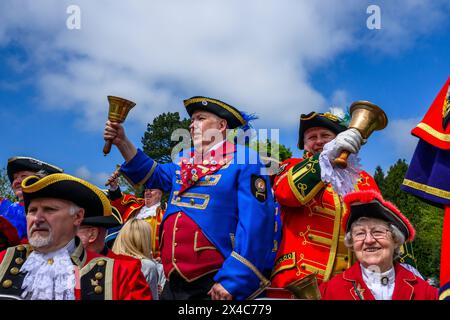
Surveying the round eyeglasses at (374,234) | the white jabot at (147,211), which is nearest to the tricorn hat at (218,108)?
the round eyeglasses at (374,234)

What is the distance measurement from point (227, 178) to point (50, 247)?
4.87 feet

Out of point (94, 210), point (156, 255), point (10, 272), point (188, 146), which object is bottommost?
point (156, 255)

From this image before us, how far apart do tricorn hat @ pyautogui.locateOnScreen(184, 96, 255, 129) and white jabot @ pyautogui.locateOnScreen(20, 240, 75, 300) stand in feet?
5.96

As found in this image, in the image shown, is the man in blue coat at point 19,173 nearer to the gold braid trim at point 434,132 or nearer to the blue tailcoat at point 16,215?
the blue tailcoat at point 16,215

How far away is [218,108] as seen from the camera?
4992 mm

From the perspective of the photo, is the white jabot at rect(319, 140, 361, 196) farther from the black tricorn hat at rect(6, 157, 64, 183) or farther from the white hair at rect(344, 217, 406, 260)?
the black tricorn hat at rect(6, 157, 64, 183)

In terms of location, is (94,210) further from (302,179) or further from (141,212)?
(141,212)

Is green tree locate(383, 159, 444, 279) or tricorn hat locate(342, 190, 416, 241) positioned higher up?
tricorn hat locate(342, 190, 416, 241)

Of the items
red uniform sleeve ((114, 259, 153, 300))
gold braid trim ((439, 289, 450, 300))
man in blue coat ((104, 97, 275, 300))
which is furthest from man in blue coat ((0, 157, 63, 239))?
gold braid trim ((439, 289, 450, 300))

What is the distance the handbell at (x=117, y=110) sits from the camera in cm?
439

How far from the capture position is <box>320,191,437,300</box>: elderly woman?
416cm

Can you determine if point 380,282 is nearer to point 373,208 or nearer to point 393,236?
point 393,236

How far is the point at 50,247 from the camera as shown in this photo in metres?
3.90
